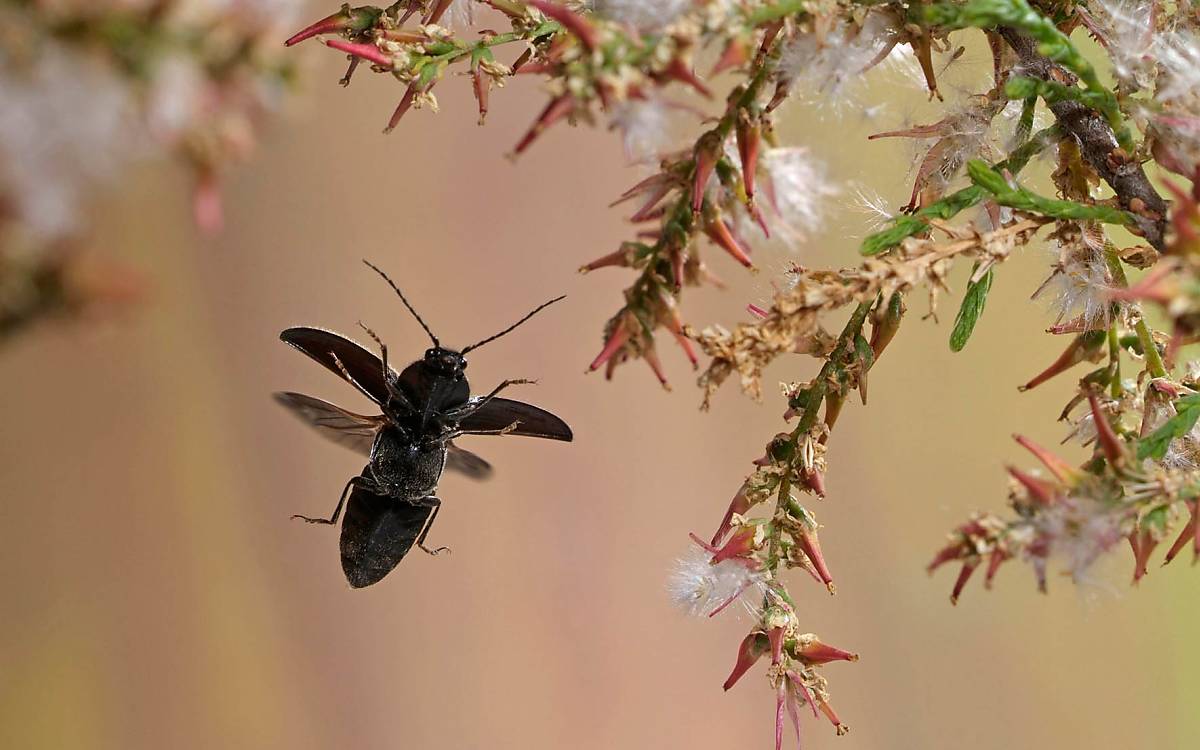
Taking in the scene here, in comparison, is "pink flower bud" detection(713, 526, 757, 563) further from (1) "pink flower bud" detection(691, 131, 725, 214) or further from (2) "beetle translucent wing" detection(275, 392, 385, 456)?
(2) "beetle translucent wing" detection(275, 392, 385, 456)

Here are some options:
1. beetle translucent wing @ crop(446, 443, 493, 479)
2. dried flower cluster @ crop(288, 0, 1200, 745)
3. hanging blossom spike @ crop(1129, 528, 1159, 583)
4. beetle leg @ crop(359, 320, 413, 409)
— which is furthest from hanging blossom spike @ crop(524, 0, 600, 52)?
beetle translucent wing @ crop(446, 443, 493, 479)

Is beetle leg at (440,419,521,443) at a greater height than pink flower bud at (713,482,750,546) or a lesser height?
greater

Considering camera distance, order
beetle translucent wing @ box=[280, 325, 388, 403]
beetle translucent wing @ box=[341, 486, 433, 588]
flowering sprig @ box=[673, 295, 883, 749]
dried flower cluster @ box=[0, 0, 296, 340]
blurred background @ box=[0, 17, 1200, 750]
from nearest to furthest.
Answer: dried flower cluster @ box=[0, 0, 296, 340], flowering sprig @ box=[673, 295, 883, 749], beetle translucent wing @ box=[280, 325, 388, 403], beetle translucent wing @ box=[341, 486, 433, 588], blurred background @ box=[0, 17, 1200, 750]

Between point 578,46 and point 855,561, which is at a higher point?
point 578,46

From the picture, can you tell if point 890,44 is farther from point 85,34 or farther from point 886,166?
point 886,166

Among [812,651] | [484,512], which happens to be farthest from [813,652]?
[484,512]

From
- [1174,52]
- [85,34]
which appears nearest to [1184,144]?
[1174,52]

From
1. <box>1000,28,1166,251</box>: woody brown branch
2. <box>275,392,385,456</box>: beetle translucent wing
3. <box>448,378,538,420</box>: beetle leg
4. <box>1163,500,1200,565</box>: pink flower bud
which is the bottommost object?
<box>1163,500,1200,565</box>: pink flower bud

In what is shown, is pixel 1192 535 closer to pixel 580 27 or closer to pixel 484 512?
pixel 580 27
